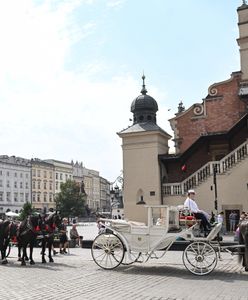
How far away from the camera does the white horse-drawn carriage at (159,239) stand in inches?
498

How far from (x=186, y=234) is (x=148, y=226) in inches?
45.4

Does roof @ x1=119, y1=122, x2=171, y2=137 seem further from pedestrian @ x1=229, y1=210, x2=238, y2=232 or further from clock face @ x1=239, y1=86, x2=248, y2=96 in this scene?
pedestrian @ x1=229, y1=210, x2=238, y2=232

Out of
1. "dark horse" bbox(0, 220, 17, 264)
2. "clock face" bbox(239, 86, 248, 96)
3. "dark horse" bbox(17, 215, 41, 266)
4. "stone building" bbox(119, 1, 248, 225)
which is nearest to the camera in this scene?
"dark horse" bbox(17, 215, 41, 266)

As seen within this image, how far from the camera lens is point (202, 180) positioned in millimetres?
27797

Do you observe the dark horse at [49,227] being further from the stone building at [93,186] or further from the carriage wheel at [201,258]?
the stone building at [93,186]

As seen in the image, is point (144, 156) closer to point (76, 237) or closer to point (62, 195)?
point (76, 237)

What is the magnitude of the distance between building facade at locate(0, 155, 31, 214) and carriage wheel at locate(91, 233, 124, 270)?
101677mm

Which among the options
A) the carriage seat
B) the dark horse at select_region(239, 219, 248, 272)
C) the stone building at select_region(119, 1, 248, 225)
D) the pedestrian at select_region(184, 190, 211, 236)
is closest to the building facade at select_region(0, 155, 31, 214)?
the stone building at select_region(119, 1, 248, 225)

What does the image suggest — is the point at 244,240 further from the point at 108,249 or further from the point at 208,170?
the point at 208,170

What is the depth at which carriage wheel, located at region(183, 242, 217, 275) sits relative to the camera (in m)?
12.5

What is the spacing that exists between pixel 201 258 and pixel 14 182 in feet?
359

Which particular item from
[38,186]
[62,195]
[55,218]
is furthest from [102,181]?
[55,218]

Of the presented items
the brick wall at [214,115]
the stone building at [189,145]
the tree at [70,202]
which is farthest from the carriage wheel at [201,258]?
the tree at [70,202]

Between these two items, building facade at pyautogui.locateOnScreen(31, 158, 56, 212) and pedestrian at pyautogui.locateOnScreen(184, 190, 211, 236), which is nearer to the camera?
pedestrian at pyautogui.locateOnScreen(184, 190, 211, 236)
